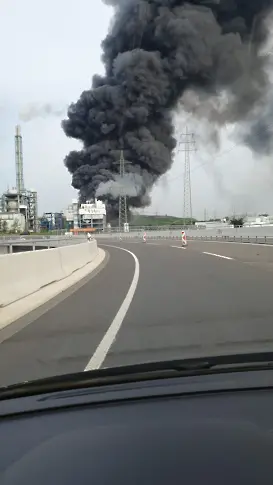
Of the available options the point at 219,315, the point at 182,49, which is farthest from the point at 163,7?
the point at 219,315

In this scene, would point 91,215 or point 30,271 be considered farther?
point 91,215

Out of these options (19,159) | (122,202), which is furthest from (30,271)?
(19,159)

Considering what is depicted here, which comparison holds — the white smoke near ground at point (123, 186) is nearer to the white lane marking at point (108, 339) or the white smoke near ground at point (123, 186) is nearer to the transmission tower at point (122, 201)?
the transmission tower at point (122, 201)

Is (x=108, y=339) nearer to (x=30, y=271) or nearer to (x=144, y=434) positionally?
(x=144, y=434)

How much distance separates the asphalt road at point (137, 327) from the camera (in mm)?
6477

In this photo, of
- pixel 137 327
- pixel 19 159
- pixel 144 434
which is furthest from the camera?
pixel 19 159

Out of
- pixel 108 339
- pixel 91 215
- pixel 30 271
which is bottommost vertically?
pixel 108 339

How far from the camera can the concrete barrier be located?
10953 mm

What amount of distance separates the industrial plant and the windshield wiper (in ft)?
364

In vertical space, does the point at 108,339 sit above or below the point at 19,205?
below

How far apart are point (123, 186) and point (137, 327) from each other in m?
83.4

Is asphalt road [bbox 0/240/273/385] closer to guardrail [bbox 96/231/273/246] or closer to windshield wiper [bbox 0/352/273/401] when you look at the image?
windshield wiper [bbox 0/352/273/401]

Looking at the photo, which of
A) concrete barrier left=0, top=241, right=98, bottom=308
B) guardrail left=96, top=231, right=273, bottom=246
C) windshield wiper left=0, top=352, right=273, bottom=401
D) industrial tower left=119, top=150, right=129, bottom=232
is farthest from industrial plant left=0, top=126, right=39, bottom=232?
windshield wiper left=0, top=352, right=273, bottom=401

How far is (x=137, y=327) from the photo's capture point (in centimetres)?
843
